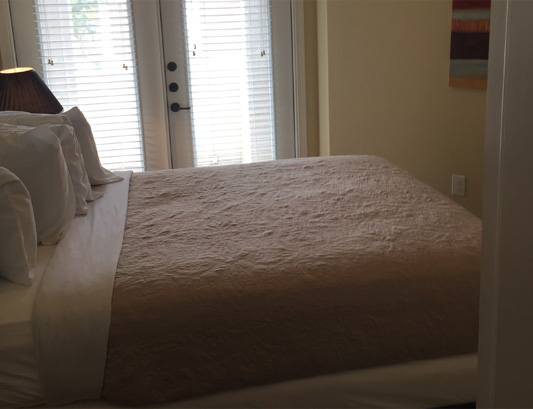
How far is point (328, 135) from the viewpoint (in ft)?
13.6

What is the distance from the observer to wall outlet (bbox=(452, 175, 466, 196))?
3867 mm

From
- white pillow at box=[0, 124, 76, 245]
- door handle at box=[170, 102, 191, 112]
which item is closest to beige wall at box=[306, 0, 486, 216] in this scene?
door handle at box=[170, 102, 191, 112]

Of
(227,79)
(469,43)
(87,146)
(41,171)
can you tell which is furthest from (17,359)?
(469,43)

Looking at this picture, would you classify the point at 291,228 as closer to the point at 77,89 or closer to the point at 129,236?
the point at 129,236

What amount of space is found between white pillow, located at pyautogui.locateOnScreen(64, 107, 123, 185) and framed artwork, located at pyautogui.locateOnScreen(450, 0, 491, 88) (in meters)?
2.20

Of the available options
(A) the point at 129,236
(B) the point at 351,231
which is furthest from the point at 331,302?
(A) the point at 129,236

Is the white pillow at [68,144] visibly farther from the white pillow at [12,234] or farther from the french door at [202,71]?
the french door at [202,71]

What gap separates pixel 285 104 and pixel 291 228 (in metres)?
2.43

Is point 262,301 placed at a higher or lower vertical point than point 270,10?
lower

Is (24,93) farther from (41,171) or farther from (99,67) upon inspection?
(41,171)

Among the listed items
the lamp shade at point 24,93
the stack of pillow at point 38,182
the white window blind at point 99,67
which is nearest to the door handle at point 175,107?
the white window blind at point 99,67

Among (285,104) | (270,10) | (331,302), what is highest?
(270,10)

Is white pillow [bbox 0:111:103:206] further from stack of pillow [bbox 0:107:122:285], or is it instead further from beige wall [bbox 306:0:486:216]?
beige wall [bbox 306:0:486:216]

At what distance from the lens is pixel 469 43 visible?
3656 mm
